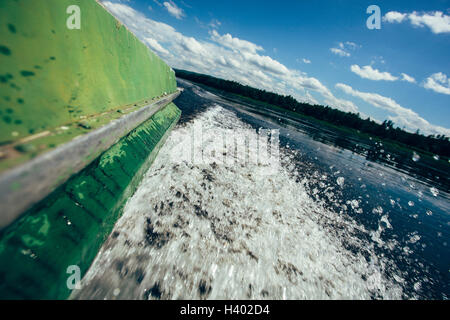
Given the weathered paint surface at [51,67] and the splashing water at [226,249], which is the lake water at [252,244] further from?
the weathered paint surface at [51,67]

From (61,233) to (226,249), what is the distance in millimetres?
1602

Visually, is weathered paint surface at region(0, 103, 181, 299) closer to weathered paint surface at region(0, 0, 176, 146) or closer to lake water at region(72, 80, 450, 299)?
lake water at region(72, 80, 450, 299)

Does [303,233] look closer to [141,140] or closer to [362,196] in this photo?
[141,140]

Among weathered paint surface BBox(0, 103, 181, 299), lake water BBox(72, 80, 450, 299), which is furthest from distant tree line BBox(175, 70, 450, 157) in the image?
weathered paint surface BBox(0, 103, 181, 299)

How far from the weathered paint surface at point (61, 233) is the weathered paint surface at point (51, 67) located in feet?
1.66

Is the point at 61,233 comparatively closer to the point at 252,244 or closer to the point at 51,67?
the point at 51,67

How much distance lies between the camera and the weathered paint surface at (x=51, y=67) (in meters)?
1.17

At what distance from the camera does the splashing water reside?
5.80ft

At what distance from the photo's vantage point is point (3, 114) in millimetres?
1114

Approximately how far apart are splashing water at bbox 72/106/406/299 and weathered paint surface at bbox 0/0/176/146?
1.27m

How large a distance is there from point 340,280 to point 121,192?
2854mm

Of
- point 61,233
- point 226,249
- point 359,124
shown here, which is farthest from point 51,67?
point 359,124

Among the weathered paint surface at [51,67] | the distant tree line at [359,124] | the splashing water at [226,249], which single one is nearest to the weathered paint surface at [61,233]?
the splashing water at [226,249]
